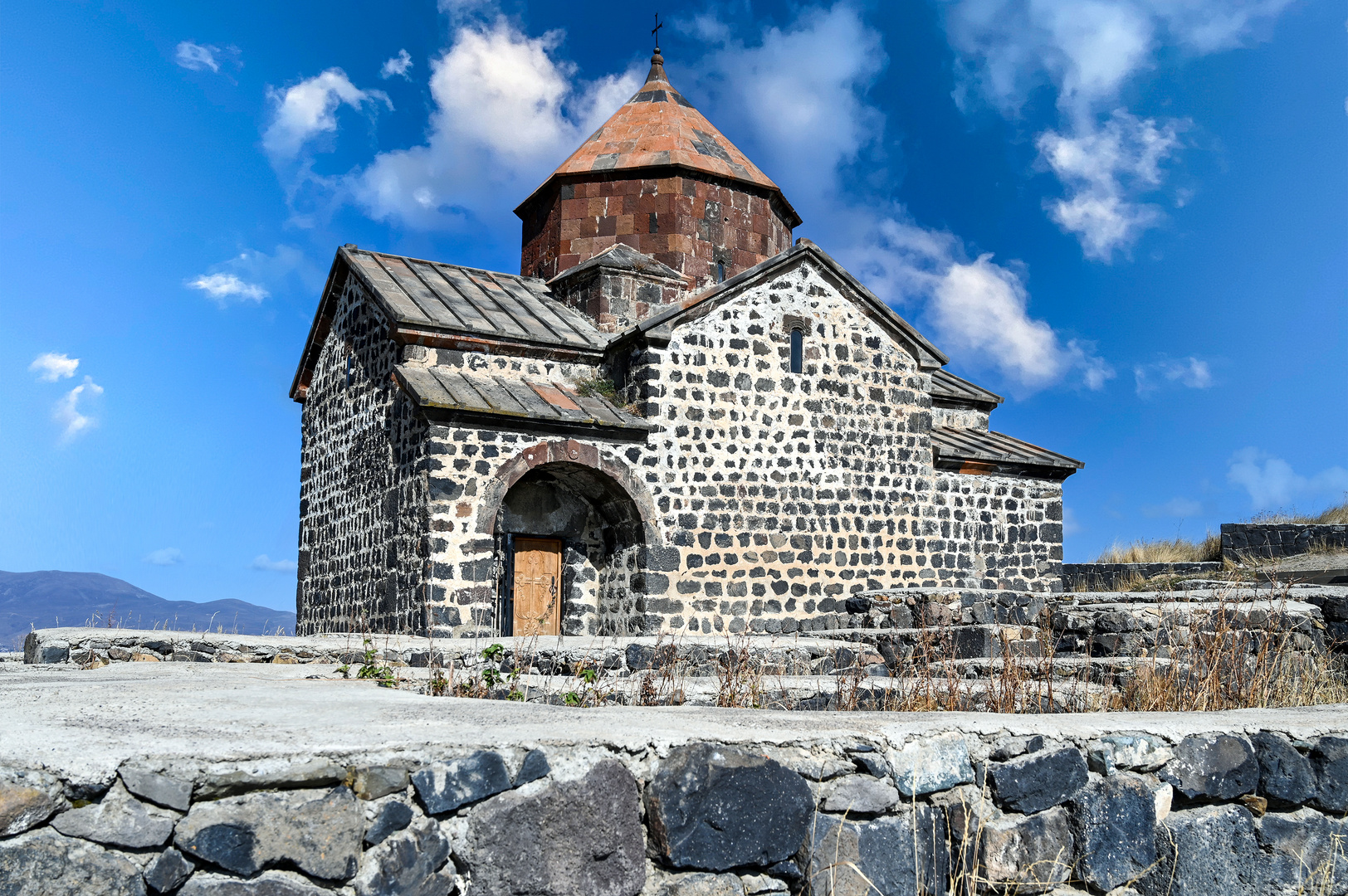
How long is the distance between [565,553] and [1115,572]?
1008cm

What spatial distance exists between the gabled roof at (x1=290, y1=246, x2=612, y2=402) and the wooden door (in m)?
2.49

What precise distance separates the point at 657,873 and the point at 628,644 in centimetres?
557

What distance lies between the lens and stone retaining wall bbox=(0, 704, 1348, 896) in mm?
2354

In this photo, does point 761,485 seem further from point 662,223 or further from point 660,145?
point 660,145

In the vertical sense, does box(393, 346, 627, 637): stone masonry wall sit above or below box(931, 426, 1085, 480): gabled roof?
below

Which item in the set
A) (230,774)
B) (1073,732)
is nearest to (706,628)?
(1073,732)

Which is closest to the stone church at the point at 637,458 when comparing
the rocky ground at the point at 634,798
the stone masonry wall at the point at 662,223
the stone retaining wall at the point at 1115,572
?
the stone masonry wall at the point at 662,223

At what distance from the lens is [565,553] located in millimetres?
13070

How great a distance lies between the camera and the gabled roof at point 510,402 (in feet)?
37.0

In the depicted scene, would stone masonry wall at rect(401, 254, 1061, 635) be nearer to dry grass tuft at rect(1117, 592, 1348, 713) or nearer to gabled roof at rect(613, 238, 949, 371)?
gabled roof at rect(613, 238, 949, 371)

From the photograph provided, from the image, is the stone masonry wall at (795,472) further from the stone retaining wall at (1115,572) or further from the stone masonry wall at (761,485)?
the stone retaining wall at (1115,572)

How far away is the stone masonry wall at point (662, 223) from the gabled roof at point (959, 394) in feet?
12.0

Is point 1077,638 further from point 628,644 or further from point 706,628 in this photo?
point 706,628

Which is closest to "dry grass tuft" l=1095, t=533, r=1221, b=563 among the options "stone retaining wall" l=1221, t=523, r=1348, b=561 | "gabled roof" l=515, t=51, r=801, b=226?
"stone retaining wall" l=1221, t=523, r=1348, b=561
